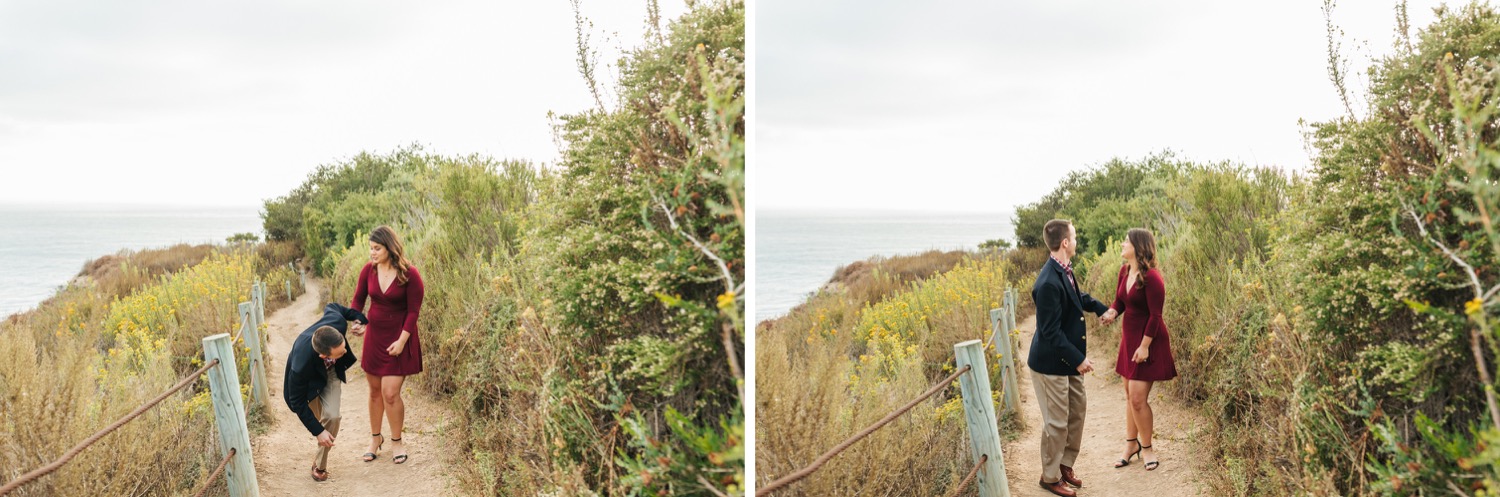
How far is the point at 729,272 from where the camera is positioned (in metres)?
2.49

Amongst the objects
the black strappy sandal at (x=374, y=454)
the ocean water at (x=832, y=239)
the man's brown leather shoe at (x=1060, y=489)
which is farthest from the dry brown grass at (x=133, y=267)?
the man's brown leather shoe at (x=1060, y=489)

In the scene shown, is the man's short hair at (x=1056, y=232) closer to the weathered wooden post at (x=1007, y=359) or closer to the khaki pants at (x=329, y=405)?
the weathered wooden post at (x=1007, y=359)

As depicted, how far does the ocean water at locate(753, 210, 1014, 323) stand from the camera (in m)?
3.05

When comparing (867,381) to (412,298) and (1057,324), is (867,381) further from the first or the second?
(412,298)

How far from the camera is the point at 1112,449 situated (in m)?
3.37

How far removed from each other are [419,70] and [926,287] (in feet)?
8.25

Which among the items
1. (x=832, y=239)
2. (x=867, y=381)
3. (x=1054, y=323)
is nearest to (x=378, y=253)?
(x=832, y=239)

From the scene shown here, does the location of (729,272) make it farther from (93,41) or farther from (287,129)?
(93,41)

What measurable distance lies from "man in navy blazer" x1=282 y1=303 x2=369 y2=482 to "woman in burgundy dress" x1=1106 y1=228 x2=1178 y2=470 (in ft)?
11.4

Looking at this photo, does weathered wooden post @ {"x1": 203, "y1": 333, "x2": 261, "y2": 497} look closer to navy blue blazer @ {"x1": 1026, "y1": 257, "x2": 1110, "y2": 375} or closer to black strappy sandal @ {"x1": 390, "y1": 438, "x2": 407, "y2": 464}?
black strappy sandal @ {"x1": 390, "y1": 438, "x2": 407, "y2": 464}

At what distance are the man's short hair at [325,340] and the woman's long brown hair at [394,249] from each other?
449 mm

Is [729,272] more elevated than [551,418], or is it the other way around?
[729,272]

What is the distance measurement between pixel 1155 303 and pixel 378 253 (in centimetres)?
358

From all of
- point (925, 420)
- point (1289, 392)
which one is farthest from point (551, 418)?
point (1289, 392)
